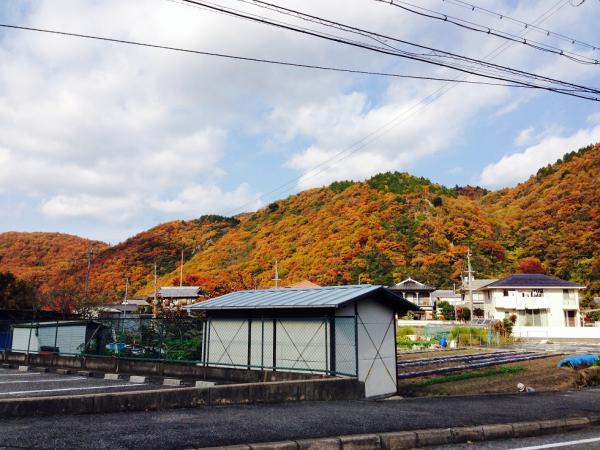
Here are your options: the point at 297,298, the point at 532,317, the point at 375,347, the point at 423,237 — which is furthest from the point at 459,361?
the point at 423,237

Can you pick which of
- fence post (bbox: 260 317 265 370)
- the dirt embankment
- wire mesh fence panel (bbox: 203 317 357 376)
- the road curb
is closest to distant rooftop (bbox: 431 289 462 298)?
the dirt embankment

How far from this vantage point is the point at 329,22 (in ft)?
30.0

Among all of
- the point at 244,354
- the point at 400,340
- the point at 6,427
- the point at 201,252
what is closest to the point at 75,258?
the point at 201,252

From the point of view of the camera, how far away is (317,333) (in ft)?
42.1

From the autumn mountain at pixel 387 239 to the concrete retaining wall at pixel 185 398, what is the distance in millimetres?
45741

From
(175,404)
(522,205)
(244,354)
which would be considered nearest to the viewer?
(175,404)

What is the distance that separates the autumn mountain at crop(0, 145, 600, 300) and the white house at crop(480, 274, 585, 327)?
1076 cm

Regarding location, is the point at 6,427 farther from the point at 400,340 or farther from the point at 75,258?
the point at 75,258

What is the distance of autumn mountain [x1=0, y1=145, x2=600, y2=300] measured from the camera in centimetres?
6769

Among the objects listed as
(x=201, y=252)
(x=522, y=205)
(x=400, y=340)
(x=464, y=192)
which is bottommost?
(x=400, y=340)

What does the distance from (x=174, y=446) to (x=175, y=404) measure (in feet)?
10.4

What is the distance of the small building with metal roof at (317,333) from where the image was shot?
41.1 ft

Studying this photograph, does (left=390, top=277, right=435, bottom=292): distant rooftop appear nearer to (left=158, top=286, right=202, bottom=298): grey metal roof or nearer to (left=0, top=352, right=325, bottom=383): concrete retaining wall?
(left=158, top=286, right=202, bottom=298): grey metal roof

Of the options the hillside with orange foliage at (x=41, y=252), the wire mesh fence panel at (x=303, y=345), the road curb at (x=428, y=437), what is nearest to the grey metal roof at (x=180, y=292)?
the hillside with orange foliage at (x=41, y=252)
